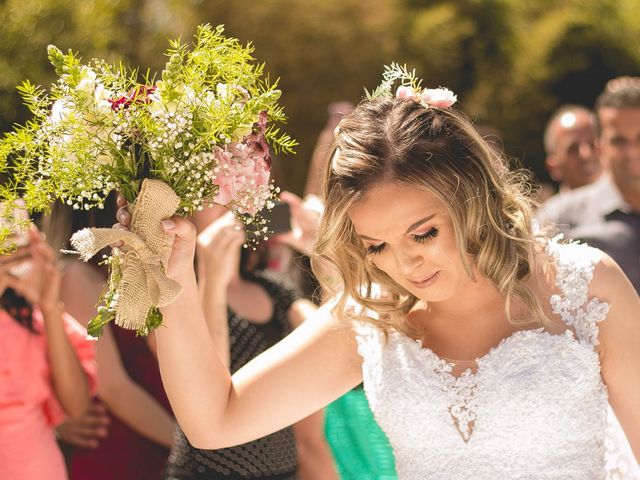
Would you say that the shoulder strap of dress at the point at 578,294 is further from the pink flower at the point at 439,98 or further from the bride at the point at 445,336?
the pink flower at the point at 439,98

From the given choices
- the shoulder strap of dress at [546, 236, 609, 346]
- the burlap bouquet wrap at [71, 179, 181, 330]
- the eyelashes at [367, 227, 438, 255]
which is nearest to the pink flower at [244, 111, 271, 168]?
the burlap bouquet wrap at [71, 179, 181, 330]

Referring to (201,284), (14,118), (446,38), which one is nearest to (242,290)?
(201,284)

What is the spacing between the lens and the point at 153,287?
2.20 metres

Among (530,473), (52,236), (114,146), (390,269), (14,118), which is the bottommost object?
(530,473)

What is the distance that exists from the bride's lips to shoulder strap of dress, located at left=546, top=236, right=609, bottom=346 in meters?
0.36

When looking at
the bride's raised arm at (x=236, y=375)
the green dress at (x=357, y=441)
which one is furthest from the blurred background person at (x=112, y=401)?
the bride's raised arm at (x=236, y=375)

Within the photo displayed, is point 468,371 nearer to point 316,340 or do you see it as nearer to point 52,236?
point 316,340

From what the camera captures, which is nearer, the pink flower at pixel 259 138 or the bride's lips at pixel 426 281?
the pink flower at pixel 259 138

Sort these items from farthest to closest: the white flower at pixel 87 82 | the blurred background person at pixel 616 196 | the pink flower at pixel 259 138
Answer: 1. the blurred background person at pixel 616 196
2. the pink flower at pixel 259 138
3. the white flower at pixel 87 82

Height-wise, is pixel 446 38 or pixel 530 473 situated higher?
pixel 446 38

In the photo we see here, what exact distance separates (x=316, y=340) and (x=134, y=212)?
0.64 meters

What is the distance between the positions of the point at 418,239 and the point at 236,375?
582 millimetres

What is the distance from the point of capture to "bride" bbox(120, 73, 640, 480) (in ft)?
7.79

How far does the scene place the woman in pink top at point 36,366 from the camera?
3029mm
